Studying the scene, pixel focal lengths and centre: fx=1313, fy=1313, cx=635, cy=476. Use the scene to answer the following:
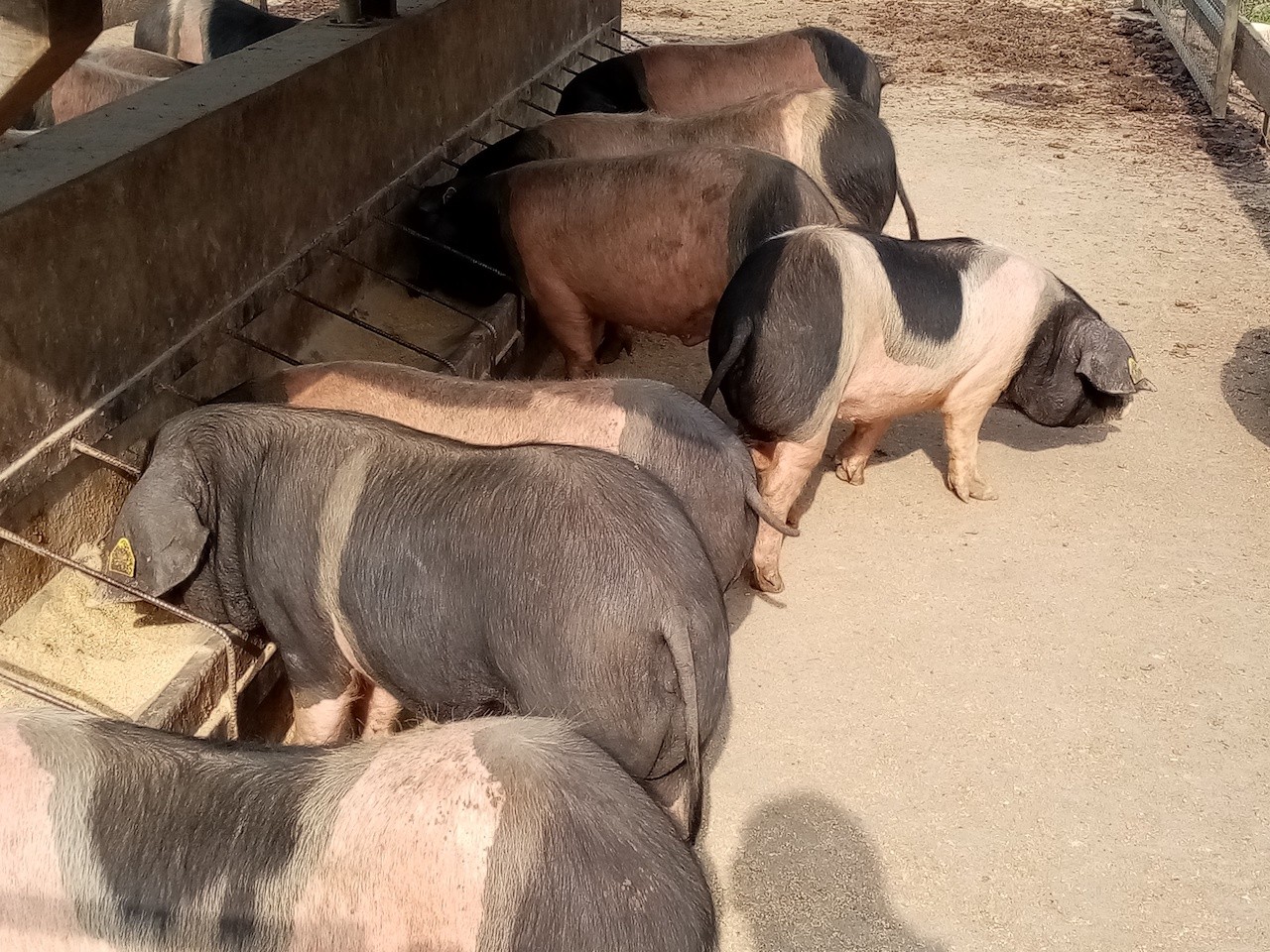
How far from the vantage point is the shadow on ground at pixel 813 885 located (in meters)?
3.06

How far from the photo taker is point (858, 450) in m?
5.00

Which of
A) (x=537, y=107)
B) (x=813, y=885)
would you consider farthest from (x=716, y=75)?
(x=813, y=885)

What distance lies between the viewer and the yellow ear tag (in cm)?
304

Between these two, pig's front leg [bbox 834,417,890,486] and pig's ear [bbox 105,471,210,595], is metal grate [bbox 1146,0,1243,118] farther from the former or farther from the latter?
→ pig's ear [bbox 105,471,210,595]

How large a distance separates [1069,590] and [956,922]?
1.60m

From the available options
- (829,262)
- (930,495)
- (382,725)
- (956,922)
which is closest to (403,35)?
(829,262)

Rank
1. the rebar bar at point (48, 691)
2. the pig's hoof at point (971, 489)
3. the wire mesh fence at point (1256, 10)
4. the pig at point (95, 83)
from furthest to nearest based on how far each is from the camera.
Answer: the wire mesh fence at point (1256, 10) → the pig at point (95, 83) → the pig's hoof at point (971, 489) → the rebar bar at point (48, 691)

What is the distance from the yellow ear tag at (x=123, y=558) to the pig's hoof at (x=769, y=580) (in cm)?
203

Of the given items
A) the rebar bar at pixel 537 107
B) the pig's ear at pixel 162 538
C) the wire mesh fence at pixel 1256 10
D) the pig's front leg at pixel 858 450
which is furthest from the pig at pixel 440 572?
the wire mesh fence at pixel 1256 10

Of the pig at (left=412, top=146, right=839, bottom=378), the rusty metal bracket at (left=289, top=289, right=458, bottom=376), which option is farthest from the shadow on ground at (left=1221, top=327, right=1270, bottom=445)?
the rusty metal bracket at (left=289, top=289, right=458, bottom=376)

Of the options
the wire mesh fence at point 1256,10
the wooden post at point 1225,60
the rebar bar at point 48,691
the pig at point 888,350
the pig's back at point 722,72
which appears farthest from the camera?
the wire mesh fence at point 1256,10

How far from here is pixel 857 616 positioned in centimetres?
424

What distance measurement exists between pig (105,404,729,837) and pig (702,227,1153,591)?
1357 millimetres

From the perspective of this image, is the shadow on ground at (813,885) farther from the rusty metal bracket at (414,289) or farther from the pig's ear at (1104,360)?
the rusty metal bracket at (414,289)
